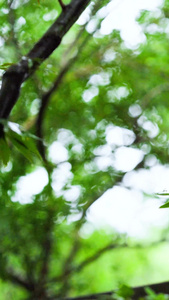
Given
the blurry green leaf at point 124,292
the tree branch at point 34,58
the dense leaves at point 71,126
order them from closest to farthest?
the tree branch at point 34,58 < the blurry green leaf at point 124,292 < the dense leaves at point 71,126

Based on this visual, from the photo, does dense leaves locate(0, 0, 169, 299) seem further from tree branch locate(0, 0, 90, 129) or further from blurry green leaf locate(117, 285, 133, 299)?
tree branch locate(0, 0, 90, 129)

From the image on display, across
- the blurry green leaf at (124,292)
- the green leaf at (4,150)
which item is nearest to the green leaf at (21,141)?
the green leaf at (4,150)

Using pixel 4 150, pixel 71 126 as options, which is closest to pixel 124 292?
pixel 4 150

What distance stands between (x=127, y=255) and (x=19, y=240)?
129 cm

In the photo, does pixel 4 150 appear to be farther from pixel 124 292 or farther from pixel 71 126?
pixel 71 126

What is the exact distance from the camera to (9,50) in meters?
1.92

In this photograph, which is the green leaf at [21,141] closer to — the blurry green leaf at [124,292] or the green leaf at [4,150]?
the green leaf at [4,150]

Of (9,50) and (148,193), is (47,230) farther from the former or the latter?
(9,50)

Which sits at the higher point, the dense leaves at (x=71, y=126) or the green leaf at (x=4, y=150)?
the green leaf at (x=4, y=150)

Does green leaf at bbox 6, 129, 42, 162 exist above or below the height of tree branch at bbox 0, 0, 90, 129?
below

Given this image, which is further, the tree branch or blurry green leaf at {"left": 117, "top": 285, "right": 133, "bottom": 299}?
blurry green leaf at {"left": 117, "top": 285, "right": 133, "bottom": 299}

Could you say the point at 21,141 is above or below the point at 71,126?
above

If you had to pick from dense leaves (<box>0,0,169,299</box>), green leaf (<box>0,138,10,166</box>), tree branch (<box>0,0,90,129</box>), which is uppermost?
tree branch (<box>0,0,90,129</box>)

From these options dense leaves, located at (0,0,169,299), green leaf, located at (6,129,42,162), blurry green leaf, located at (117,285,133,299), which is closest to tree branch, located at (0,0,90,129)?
green leaf, located at (6,129,42,162)
